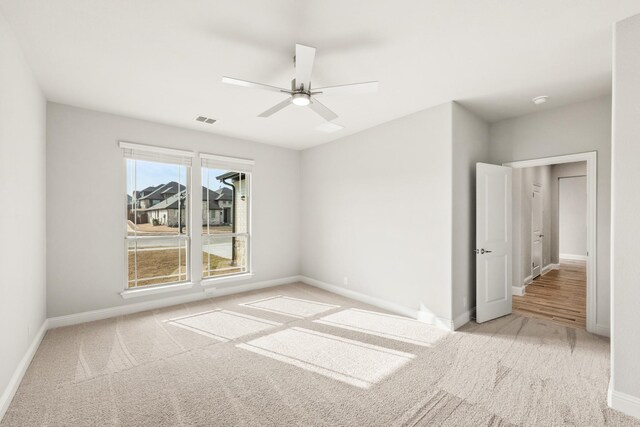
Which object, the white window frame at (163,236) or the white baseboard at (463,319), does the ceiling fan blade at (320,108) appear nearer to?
the white window frame at (163,236)

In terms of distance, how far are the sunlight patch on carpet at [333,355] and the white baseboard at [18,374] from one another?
171cm

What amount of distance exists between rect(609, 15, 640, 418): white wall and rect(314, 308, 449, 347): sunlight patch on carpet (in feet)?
4.79

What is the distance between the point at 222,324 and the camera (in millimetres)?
3633

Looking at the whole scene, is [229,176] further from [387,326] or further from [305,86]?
[387,326]

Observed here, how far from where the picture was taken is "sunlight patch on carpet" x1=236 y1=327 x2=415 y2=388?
8.21ft

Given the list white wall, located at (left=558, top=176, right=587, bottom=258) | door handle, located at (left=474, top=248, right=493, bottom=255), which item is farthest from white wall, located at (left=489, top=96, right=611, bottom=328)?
white wall, located at (left=558, top=176, right=587, bottom=258)

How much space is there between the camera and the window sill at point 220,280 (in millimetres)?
4707

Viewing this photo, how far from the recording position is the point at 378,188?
4355mm

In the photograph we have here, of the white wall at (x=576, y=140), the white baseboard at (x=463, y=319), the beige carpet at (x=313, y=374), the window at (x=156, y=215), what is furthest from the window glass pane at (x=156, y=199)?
the white wall at (x=576, y=140)

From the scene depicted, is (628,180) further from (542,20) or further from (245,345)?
(245,345)

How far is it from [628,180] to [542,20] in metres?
1.28

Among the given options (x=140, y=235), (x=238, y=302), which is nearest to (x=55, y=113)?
(x=140, y=235)

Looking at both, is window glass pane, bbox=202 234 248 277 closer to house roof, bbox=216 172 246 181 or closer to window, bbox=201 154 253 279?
window, bbox=201 154 253 279

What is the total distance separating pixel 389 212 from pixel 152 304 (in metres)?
3.77
